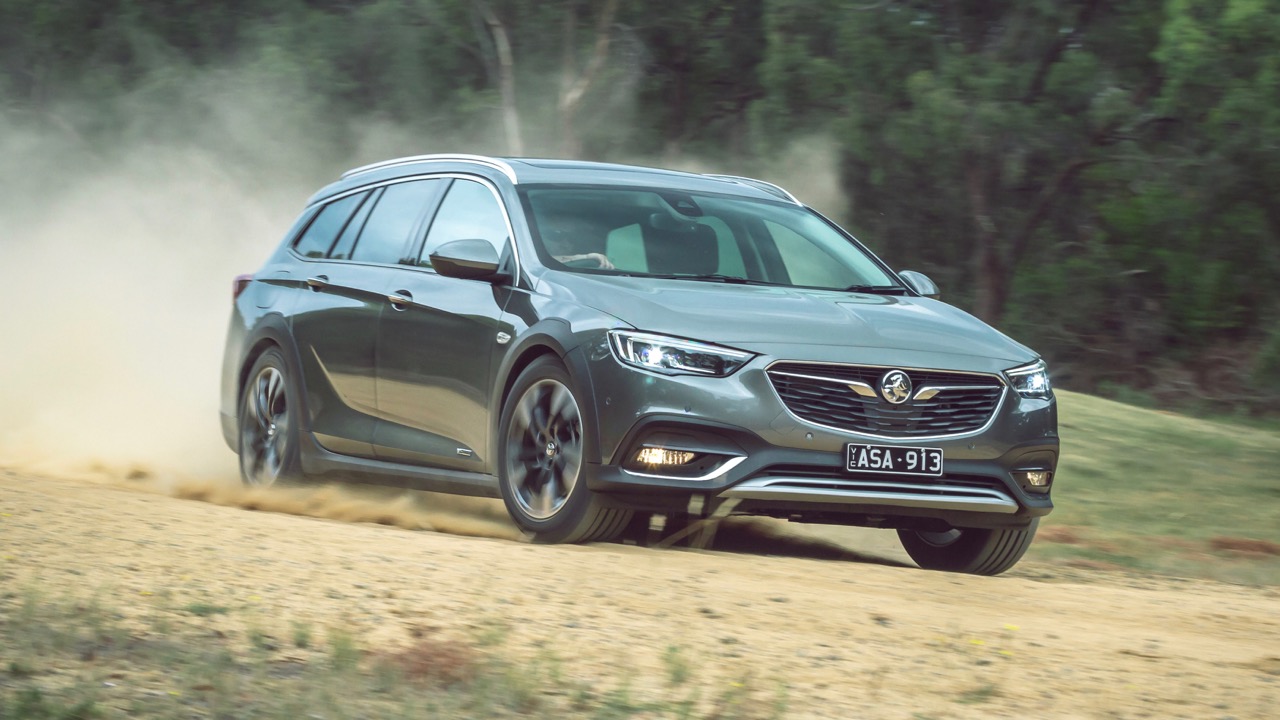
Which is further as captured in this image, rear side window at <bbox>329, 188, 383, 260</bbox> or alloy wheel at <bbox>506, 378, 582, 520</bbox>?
rear side window at <bbox>329, 188, 383, 260</bbox>

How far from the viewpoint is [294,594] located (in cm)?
566

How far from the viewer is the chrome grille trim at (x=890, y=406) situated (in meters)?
6.90

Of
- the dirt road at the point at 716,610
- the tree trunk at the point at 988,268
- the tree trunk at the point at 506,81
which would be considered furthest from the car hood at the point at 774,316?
the tree trunk at the point at 506,81

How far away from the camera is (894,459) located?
23.0ft

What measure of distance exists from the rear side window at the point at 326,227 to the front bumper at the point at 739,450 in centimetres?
304

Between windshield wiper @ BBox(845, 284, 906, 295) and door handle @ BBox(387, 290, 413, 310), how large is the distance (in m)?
1.96

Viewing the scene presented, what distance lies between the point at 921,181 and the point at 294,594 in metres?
24.7

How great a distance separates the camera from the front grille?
6.90 metres

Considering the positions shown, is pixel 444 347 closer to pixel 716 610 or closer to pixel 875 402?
pixel 875 402

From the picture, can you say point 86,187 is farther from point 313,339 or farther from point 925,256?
point 313,339

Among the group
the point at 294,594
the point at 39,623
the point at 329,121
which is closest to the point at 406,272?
the point at 294,594

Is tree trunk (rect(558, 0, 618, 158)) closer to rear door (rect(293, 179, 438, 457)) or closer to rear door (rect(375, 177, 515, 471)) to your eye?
rear door (rect(293, 179, 438, 457))

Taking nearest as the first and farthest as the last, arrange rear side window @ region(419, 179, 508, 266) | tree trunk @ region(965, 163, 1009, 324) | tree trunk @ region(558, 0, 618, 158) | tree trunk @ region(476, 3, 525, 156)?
rear side window @ region(419, 179, 508, 266) → tree trunk @ region(965, 163, 1009, 324) → tree trunk @ region(558, 0, 618, 158) → tree trunk @ region(476, 3, 525, 156)

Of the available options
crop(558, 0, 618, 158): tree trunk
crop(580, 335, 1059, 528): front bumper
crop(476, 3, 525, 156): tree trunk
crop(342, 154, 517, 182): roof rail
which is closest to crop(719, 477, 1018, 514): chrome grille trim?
crop(580, 335, 1059, 528): front bumper
